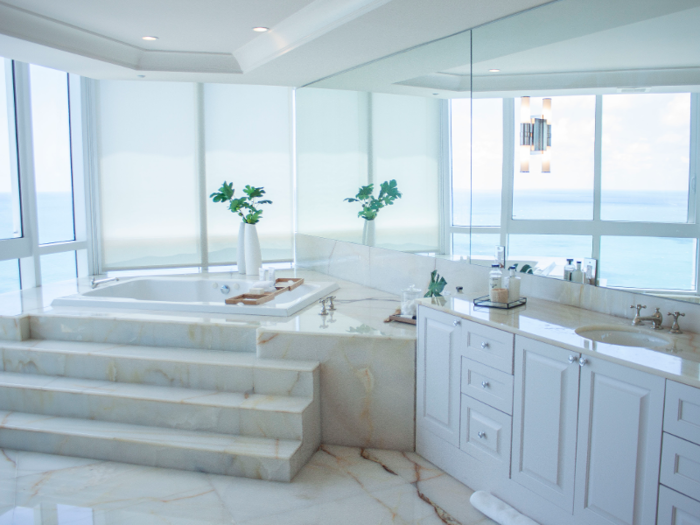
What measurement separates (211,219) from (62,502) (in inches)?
124

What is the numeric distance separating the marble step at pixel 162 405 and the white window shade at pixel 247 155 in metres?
2.35

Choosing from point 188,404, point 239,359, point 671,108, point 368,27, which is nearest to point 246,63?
point 368,27

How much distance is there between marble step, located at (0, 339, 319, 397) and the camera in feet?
9.20

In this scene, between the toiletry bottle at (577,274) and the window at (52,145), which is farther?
the window at (52,145)

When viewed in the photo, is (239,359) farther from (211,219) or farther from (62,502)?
(211,219)

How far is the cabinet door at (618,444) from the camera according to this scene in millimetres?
1658

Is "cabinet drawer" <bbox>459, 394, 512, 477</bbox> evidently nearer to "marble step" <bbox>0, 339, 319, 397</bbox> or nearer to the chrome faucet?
the chrome faucet

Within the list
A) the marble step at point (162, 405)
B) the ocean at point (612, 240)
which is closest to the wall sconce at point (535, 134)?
the ocean at point (612, 240)

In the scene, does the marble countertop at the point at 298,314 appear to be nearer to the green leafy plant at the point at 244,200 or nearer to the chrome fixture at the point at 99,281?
the chrome fixture at the point at 99,281

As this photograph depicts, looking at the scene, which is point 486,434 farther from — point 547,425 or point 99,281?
point 99,281

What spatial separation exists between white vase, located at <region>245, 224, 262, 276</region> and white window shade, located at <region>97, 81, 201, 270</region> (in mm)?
688

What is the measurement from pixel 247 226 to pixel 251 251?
21 cm

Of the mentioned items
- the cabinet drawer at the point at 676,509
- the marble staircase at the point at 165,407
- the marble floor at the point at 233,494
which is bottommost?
the marble floor at the point at 233,494

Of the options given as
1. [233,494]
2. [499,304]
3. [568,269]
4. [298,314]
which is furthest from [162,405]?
[568,269]
